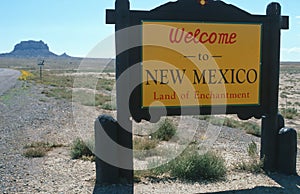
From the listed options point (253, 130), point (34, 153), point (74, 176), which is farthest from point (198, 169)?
point (253, 130)

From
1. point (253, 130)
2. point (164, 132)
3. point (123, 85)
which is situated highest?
point (123, 85)

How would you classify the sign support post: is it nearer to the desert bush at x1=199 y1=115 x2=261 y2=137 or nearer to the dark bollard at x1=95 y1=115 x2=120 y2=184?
the dark bollard at x1=95 y1=115 x2=120 y2=184

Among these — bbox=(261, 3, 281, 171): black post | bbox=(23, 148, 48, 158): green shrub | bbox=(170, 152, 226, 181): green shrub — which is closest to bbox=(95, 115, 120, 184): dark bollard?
bbox=(170, 152, 226, 181): green shrub

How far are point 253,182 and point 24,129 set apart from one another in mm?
7786

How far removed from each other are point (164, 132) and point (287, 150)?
439cm

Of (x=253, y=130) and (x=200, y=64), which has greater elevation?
(x=200, y=64)

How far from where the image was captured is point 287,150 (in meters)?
6.34

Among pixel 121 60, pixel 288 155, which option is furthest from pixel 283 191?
pixel 121 60

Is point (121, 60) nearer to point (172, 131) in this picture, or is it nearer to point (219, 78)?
point (219, 78)

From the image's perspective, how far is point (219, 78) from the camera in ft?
20.5

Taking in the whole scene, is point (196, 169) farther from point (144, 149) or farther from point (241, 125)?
point (241, 125)

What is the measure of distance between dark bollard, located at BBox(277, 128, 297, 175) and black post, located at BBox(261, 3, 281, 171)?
0.14 m

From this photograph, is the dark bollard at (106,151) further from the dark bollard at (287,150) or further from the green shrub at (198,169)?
the dark bollard at (287,150)

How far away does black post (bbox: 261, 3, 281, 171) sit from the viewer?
6.39 meters
